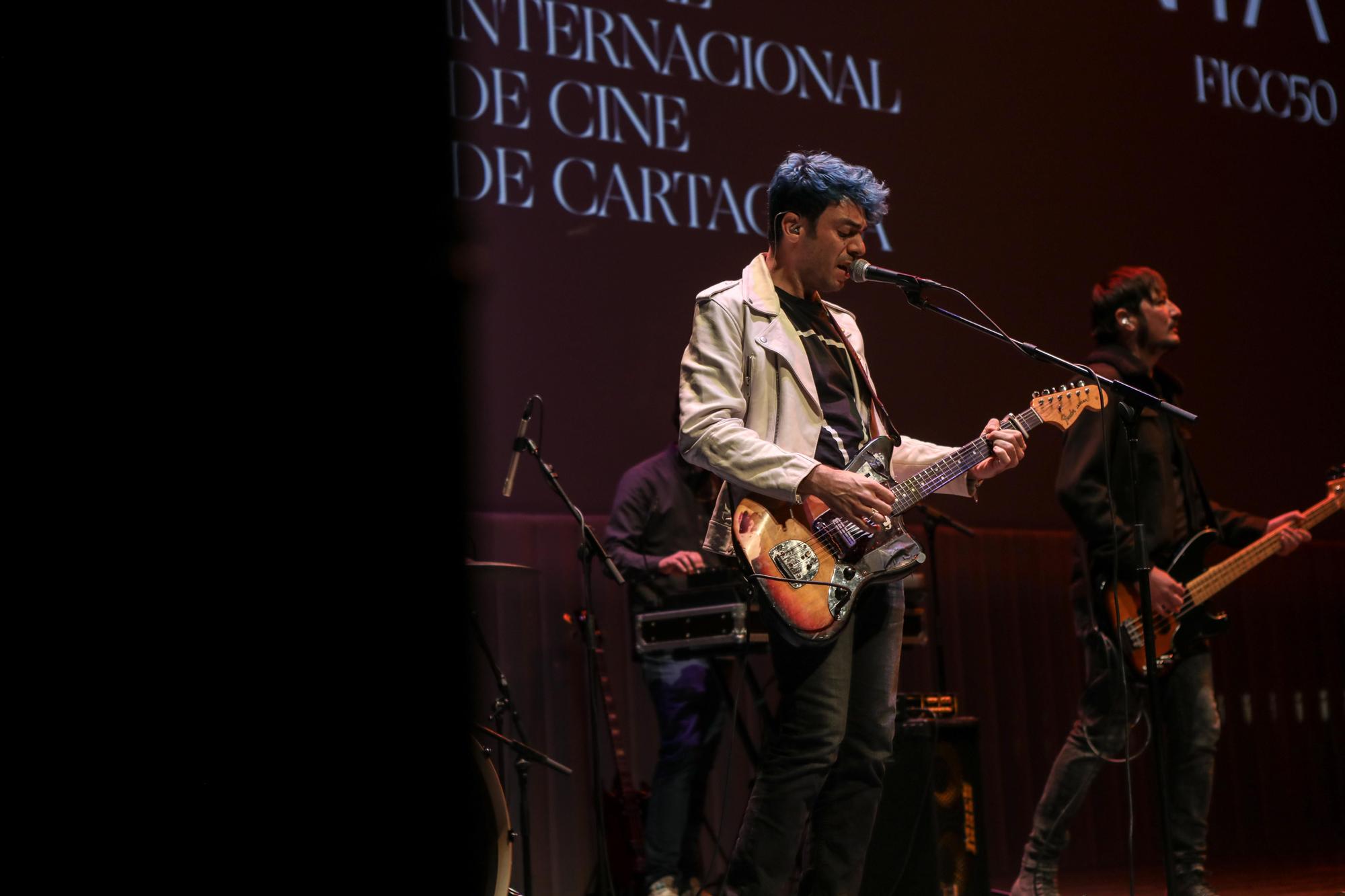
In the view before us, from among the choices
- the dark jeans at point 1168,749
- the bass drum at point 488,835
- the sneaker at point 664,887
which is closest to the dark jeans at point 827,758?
the bass drum at point 488,835

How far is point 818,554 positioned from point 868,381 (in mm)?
477

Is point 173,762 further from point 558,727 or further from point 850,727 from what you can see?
point 558,727

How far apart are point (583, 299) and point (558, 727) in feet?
5.58

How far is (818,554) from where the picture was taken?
2.81 metres

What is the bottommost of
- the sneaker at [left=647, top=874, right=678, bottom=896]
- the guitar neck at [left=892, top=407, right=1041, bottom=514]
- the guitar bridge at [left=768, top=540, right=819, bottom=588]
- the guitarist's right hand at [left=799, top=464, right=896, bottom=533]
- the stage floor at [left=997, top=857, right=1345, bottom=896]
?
the stage floor at [left=997, top=857, right=1345, bottom=896]

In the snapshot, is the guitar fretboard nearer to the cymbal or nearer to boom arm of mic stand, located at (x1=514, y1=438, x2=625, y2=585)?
boom arm of mic stand, located at (x1=514, y1=438, x2=625, y2=585)

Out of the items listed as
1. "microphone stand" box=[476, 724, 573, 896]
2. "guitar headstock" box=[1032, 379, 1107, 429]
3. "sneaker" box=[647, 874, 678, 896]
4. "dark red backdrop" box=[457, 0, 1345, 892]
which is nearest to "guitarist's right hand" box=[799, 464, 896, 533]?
"guitar headstock" box=[1032, 379, 1107, 429]

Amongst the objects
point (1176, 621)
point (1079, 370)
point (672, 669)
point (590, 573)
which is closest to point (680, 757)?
point (672, 669)

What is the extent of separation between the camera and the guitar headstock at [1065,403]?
128 inches

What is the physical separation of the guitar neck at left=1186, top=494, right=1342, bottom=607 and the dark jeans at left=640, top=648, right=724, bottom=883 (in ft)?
5.44

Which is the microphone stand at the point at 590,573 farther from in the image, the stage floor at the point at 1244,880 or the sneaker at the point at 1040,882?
the stage floor at the point at 1244,880

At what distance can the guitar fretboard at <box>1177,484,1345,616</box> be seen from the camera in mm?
4105

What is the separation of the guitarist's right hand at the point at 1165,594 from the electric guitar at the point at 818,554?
143 centimetres

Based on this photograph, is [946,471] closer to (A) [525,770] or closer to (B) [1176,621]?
(B) [1176,621]
